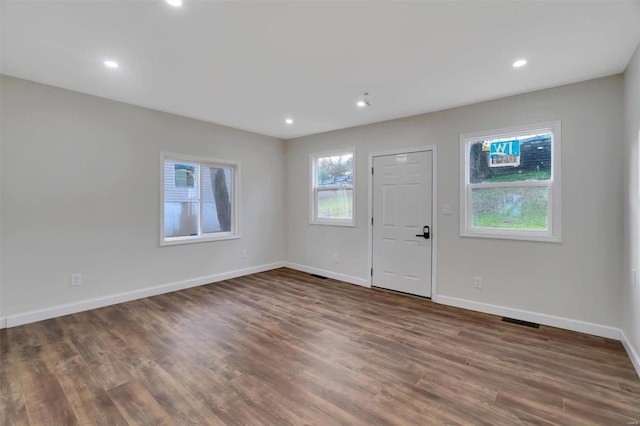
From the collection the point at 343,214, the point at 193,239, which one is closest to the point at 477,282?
the point at 343,214

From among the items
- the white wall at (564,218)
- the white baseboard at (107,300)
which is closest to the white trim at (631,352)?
the white wall at (564,218)

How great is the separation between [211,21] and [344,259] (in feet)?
12.8

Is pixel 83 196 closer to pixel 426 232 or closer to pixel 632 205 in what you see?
pixel 426 232

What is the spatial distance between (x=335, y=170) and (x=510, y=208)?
2817 millimetres

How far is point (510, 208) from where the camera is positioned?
11.3ft

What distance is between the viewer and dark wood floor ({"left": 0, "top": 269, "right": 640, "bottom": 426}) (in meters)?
1.85

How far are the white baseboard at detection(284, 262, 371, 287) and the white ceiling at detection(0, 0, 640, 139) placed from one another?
282 centimetres

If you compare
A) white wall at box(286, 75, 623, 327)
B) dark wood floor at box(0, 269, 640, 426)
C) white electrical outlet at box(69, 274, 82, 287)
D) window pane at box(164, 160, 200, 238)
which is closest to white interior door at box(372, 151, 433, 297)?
white wall at box(286, 75, 623, 327)

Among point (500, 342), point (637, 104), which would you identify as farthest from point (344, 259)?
point (637, 104)

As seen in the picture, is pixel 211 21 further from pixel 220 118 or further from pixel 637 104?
pixel 637 104

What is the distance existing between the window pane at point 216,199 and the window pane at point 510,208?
394cm

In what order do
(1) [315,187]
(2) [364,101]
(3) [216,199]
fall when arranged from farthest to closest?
(1) [315,187], (3) [216,199], (2) [364,101]

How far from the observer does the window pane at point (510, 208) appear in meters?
3.27

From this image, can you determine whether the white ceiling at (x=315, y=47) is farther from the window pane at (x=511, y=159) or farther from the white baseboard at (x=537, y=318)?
A: the white baseboard at (x=537, y=318)
